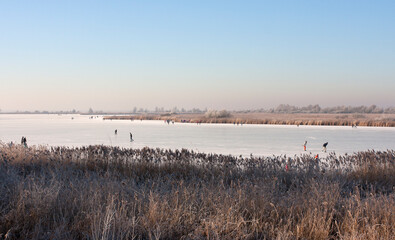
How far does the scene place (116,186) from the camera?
637cm

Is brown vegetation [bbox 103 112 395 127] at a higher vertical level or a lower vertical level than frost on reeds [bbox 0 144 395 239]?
higher

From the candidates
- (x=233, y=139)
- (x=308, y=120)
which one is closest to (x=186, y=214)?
(x=233, y=139)

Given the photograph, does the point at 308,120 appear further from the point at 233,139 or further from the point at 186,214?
the point at 186,214

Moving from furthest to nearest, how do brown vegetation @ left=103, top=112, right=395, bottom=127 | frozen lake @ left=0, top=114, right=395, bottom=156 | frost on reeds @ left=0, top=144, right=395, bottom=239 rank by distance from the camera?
brown vegetation @ left=103, top=112, right=395, bottom=127, frozen lake @ left=0, top=114, right=395, bottom=156, frost on reeds @ left=0, top=144, right=395, bottom=239

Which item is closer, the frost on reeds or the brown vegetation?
the frost on reeds

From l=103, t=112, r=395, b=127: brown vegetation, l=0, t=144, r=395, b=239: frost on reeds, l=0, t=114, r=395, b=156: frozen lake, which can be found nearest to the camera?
l=0, t=144, r=395, b=239: frost on reeds

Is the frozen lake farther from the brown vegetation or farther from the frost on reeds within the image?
the brown vegetation

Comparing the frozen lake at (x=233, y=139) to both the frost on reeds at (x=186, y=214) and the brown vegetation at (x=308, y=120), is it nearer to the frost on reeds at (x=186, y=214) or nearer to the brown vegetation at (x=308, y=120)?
the frost on reeds at (x=186, y=214)

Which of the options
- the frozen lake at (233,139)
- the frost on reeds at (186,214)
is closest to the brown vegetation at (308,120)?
the frozen lake at (233,139)

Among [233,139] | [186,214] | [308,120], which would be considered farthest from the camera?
[308,120]

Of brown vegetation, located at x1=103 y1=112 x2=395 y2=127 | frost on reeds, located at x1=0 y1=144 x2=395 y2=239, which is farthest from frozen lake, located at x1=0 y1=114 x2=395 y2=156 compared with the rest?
brown vegetation, located at x1=103 y1=112 x2=395 y2=127

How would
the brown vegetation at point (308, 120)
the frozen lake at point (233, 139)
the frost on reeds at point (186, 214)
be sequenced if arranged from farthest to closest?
the brown vegetation at point (308, 120) → the frozen lake at point (233, 139) → the frost on reeds at point (186, 214)

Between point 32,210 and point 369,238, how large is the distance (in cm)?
458

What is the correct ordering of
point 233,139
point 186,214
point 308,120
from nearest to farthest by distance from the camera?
1. point 186,214
2. point 233,139
3. point 308,120
